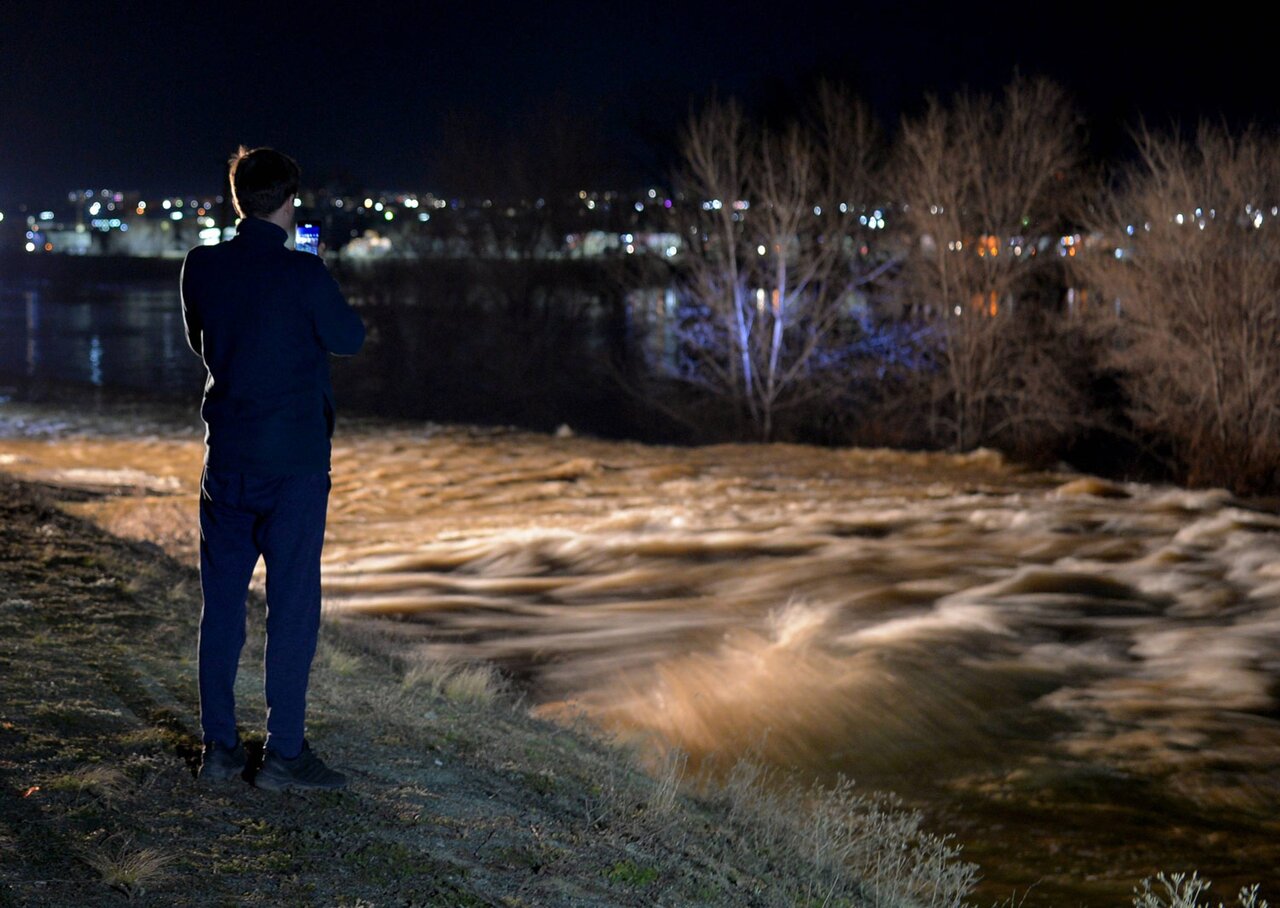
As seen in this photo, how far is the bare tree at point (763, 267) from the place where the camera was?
35.5 meters

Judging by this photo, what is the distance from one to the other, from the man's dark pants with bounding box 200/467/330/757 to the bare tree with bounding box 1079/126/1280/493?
2700cm

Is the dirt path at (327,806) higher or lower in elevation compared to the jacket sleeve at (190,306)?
lower

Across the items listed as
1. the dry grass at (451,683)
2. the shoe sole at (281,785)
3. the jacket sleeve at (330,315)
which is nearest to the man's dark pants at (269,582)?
the shoe sole at (281,785)

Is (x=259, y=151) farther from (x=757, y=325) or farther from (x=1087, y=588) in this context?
(x=757, y=325)

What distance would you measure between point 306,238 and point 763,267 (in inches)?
1271

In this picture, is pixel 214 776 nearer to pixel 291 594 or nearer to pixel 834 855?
pixel 291 594

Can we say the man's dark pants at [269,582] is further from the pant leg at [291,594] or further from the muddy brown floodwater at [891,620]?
the muddy brown floodwater at [891,620]

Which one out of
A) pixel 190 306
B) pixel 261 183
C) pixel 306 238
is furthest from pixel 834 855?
pixel 261 183

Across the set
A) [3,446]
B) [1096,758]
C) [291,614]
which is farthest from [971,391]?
[291,614]

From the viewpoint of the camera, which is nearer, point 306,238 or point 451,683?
point 306,238

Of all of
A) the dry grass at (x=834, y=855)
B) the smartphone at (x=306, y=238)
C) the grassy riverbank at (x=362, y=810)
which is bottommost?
the dry grass at (x=834, y=855)

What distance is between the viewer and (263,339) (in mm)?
4957

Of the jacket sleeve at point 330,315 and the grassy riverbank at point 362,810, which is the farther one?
the jacket sleeve at point 330,315

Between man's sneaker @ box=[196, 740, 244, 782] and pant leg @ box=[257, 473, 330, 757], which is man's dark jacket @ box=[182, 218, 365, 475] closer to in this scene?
pant leg @ box=[257, 473, 330, 757]
